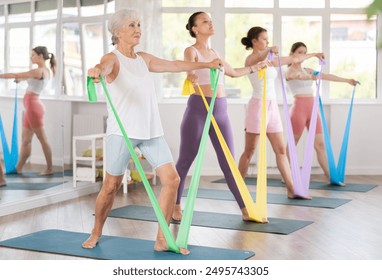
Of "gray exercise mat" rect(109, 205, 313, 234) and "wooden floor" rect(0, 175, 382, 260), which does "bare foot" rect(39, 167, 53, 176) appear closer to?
"wooden floor" rect(0, 175, 382, 260)

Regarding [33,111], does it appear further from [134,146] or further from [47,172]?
[134,146]

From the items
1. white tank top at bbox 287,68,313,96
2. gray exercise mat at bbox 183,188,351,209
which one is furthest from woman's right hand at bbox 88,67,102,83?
white tank top at bbox 287,68,313,96

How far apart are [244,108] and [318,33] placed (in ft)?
4.55

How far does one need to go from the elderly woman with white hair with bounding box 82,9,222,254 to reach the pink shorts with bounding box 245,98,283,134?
6.95 ft

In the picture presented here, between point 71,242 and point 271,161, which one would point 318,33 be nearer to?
point 271,161

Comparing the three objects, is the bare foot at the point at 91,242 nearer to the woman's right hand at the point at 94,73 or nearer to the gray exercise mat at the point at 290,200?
the woman's right hand at the point at 94,73

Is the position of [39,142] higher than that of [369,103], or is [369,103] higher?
[369,103]

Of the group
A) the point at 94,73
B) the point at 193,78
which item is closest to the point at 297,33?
the point at 193,78

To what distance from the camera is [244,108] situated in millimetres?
8094

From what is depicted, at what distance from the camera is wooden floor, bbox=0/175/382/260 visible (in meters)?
3.83

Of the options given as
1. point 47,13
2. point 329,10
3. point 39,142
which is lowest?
point 39,142

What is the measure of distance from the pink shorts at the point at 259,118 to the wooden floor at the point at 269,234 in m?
0.68

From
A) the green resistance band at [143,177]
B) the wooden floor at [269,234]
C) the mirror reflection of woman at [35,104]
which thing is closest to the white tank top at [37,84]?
the mirror reflection of woman at [35,104]
